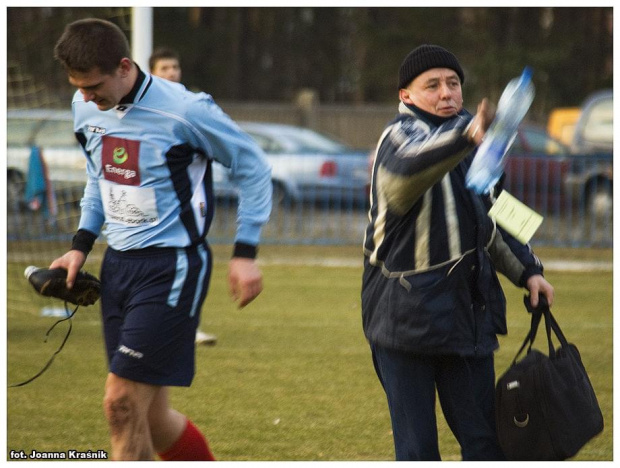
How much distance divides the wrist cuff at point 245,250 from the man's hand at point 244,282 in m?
0.04

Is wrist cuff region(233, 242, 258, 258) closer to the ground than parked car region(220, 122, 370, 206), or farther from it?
farther from it

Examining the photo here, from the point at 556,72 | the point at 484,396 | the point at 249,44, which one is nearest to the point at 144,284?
the point at 484,396

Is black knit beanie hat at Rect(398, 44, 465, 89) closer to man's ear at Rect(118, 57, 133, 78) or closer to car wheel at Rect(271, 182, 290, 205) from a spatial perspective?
man's ear at Rect(118, 57, 133, 78)

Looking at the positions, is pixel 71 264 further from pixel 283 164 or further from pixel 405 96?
pixel 283 164

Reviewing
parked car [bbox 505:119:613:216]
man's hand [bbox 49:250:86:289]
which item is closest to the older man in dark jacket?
man's hand [bbox 49:250:86:289]

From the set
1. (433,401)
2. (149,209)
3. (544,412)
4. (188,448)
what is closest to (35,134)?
(188,448)

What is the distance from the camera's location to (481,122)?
125 inches

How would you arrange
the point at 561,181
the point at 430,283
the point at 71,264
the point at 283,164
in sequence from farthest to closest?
the point at 283,164, the point at 561,181, the point at 71,264, the point at 430,283

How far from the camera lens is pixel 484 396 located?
3.85m

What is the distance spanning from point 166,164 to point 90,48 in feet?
1.64

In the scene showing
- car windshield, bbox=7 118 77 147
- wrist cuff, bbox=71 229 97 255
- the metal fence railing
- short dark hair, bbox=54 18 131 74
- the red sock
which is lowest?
the metal fence railing

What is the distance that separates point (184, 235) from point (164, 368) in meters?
0.50

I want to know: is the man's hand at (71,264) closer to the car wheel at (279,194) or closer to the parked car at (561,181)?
the car wheel at (279,194)

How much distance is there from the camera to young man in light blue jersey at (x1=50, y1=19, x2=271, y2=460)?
3.92 m
